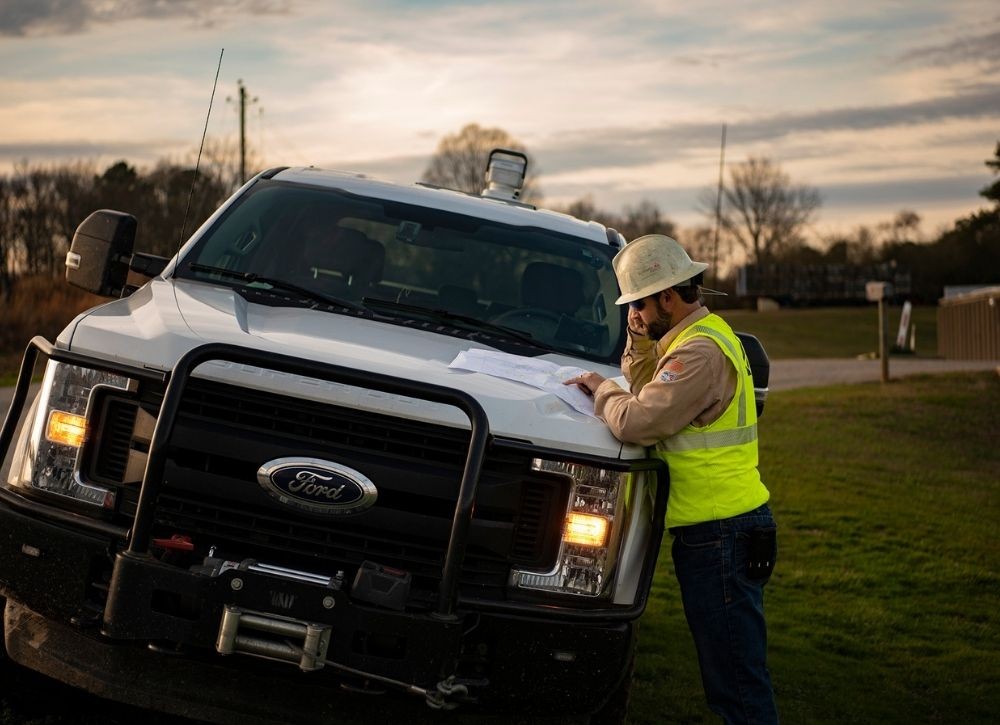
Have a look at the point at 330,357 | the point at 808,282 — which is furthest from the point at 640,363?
the point at 808,282

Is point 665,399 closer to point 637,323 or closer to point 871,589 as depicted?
point 637,323

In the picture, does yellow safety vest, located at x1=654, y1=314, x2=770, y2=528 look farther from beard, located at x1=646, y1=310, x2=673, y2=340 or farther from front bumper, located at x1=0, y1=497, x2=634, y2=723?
front bumper, located at x1=0, y1=497, x2=634, y2=723

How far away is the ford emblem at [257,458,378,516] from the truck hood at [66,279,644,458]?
199 millimetres

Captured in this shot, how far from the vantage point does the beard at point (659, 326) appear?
14.6 feet

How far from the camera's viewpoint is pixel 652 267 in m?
4.30

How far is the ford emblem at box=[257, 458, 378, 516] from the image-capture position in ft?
11.9

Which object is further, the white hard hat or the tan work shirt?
the white hard hat

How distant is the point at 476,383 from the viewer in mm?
3928

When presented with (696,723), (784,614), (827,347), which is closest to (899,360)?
(827,347)

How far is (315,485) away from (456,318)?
1.56 metres

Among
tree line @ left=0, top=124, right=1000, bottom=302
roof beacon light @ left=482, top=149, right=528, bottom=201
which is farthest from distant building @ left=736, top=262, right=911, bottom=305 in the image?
roof beacon light @ left=482, top=149, right=528, bottom=201

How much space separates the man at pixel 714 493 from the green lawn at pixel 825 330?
3644 centimetres

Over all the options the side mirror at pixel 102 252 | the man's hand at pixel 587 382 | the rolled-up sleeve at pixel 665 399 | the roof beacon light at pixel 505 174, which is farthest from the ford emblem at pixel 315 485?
the roof beacon light at pixel 505 174

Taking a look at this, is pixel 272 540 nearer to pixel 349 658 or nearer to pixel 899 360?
pixel 349 658
